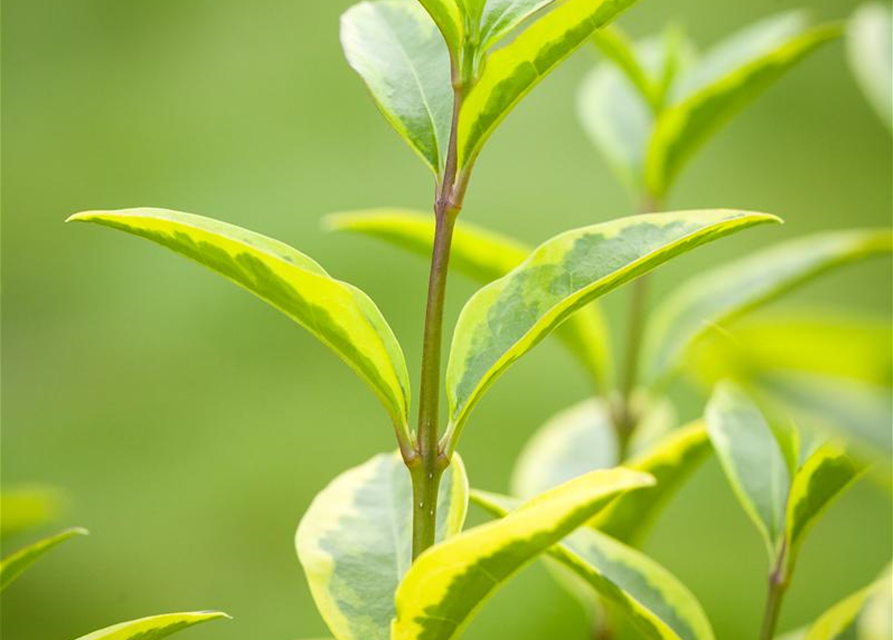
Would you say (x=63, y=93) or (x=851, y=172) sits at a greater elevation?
(x=63, y=93)

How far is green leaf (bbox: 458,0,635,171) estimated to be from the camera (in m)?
0.44

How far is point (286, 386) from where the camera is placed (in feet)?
6.40

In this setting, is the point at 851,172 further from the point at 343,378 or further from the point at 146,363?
the point at 146,363

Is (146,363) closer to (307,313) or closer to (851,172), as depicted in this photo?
(851,172)

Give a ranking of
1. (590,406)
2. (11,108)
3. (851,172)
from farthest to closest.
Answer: (11,108) → (851,172) → (590,406)

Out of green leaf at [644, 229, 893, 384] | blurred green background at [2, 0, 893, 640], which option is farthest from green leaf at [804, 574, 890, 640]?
blurred green background at [2, 0, 893, 640]

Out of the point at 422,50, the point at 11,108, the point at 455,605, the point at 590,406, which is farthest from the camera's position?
the point at 11,108

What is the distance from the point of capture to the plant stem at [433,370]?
1.46 feet

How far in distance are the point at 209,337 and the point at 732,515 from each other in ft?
3.24

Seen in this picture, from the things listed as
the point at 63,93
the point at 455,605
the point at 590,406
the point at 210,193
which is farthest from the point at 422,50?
the point at 63,93

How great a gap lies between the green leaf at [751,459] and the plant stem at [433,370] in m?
0.18

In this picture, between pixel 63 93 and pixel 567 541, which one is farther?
pixel 63 93

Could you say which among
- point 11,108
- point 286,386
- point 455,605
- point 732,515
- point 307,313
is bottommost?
point 732,515

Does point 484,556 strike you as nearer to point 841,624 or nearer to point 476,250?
Answer: point 841,624
